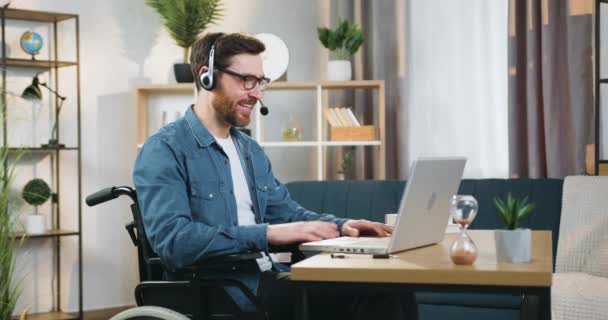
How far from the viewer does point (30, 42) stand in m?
4.88

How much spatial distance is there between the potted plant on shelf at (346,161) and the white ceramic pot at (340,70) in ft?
1.65

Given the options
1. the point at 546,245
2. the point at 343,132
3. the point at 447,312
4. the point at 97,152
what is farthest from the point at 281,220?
the point at 97,152

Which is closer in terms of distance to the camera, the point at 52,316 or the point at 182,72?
the point at 52,316

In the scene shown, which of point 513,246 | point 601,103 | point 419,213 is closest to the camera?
point 513,246

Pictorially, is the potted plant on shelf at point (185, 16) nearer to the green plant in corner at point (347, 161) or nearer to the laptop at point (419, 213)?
the green plant in corner at point (347, 161)

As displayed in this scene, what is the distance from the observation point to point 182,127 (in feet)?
7.68

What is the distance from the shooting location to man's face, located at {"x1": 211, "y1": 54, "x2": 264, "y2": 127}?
7.80ft

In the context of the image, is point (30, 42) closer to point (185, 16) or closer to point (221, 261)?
point (185, 16)

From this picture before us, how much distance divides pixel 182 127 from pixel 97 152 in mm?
3092

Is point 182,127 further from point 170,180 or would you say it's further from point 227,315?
point 227,315

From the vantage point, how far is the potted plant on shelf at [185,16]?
16.5ft

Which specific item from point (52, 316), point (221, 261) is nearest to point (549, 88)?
point (221, 261)

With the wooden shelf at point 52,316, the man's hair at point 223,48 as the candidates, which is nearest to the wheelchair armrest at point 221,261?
the man's hair at point 223,48

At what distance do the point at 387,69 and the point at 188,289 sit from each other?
3411 millimetres
